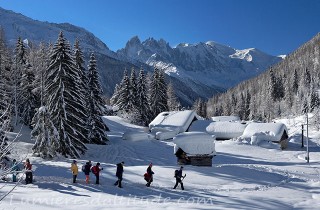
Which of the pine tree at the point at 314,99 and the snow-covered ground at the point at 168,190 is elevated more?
the pine tree at the point at 314,99

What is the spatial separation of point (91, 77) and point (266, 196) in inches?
1286

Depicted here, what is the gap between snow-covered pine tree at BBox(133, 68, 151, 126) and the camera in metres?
69.2

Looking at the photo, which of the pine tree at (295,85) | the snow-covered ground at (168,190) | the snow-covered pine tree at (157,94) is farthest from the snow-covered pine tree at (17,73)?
the pine tree at (295,85)

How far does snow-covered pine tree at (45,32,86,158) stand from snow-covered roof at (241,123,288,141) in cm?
3035

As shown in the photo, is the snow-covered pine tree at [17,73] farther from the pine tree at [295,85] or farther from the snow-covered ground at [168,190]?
the pine tree at [295,85]

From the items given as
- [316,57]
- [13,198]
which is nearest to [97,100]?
[13,198]

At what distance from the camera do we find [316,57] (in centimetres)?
19038

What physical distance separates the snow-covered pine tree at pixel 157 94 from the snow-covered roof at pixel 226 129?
12660 mm

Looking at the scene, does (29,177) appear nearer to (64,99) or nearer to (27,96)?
(64,99)

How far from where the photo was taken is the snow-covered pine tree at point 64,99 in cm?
3619

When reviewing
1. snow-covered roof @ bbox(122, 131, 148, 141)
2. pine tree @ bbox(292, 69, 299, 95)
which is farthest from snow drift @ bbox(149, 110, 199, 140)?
pine tree @ bbox(292, 69, 299, 95)

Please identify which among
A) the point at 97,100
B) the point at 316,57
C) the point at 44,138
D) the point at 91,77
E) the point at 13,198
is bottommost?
the point at 13,198

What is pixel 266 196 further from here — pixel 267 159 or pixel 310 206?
pixel 267 159

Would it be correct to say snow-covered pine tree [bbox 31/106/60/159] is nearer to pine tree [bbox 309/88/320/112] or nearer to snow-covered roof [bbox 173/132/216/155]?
snow-covered roof [bbox 173/132/216/155]
